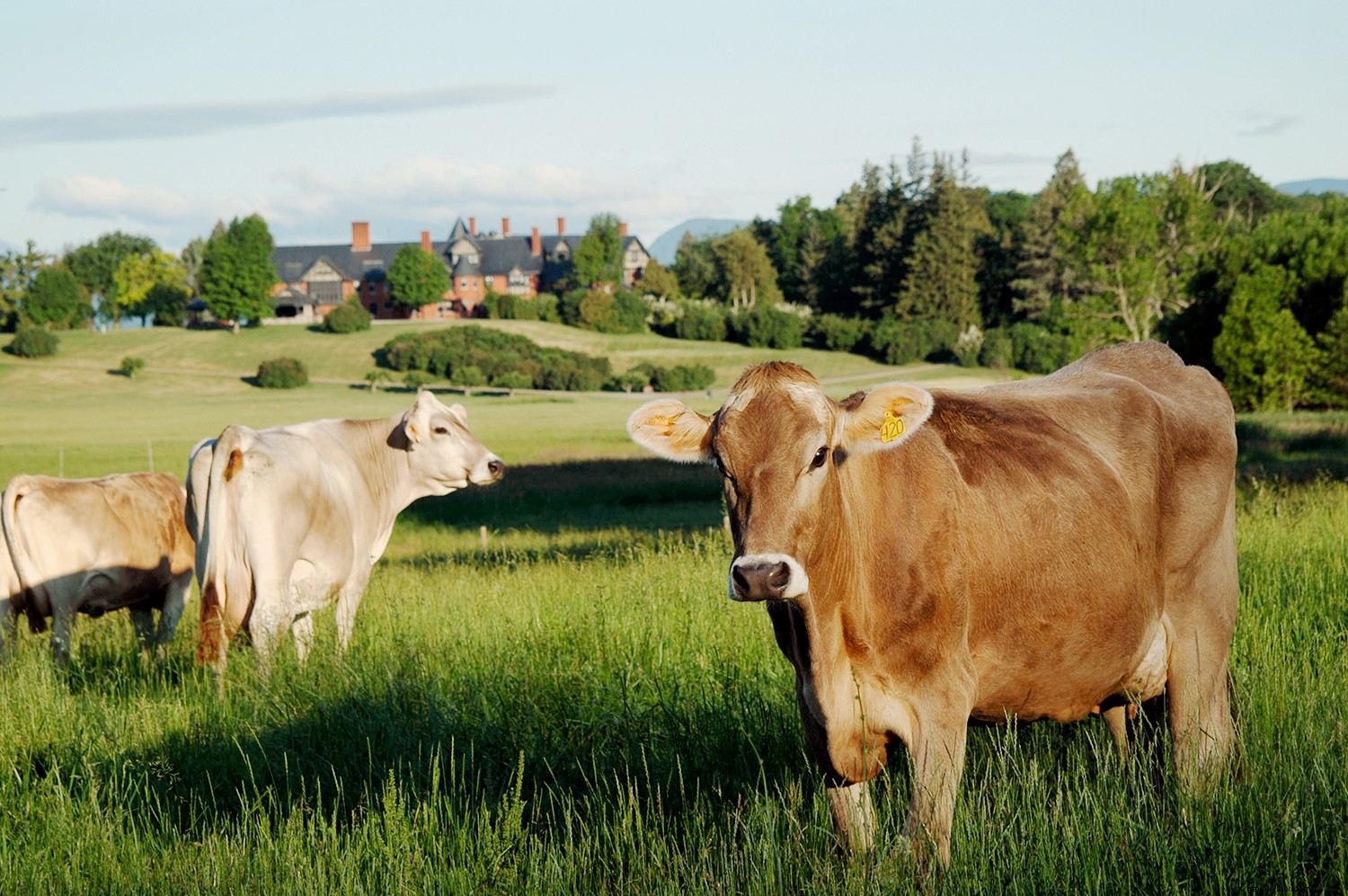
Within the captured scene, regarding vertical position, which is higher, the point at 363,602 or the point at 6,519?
the point at 6,519

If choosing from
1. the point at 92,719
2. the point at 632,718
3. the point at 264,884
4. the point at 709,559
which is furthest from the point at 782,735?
the point at 709,559

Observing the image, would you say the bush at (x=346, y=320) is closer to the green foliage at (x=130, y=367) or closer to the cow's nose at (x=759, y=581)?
the green foliage at (x=130, y=367)

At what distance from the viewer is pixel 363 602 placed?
10188mm

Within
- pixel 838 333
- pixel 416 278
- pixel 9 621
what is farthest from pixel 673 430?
pixel 416 278

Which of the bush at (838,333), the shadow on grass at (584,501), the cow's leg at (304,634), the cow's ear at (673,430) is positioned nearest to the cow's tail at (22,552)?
the cow's leg at (304,634)

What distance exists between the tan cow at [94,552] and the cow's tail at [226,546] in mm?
1313

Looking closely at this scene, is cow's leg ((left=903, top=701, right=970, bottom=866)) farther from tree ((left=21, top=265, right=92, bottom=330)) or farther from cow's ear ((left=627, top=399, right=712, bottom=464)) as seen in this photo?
tree ((left=21, top=265, right=92, bottom=330))

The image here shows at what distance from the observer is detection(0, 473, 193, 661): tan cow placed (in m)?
9.19

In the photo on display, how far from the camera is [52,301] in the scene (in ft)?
353

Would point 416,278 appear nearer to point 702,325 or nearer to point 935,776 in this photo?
point 702,325

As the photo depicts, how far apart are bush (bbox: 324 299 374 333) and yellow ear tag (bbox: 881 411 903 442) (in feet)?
342

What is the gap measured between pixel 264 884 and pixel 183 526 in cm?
654

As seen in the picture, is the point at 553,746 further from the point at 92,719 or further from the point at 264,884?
the point at 92,719

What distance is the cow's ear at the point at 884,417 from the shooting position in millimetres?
4324
